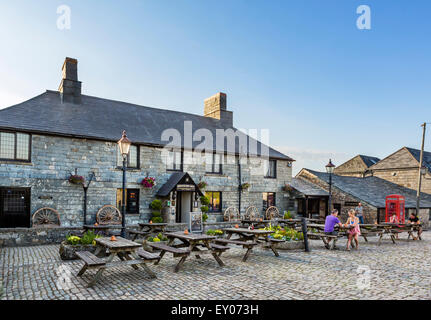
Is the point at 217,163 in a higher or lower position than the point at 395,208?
higher

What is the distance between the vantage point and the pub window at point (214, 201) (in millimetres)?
18788

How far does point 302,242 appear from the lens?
11383 mm

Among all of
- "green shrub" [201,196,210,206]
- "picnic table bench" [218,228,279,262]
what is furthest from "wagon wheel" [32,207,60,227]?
"picnic table bench" [218,228,279,262]

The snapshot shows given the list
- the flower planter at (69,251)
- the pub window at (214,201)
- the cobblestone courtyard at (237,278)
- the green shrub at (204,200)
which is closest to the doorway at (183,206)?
the green shrub at (204,200)

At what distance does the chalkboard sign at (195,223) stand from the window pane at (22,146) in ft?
25.7

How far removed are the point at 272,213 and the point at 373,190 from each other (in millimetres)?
10750

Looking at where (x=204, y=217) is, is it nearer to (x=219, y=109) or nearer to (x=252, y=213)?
(x=252, y=213)

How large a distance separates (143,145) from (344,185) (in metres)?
16.7

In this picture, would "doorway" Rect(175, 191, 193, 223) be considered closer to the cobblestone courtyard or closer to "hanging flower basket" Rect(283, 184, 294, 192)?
"hanging flower basket" Rect(283, 184, 294, 192)

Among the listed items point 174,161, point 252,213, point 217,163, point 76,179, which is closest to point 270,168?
point 252,213

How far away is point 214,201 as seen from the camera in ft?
62.3
